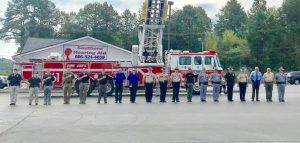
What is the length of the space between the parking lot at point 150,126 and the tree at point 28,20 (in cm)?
7568

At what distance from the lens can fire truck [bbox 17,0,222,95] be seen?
2703cm

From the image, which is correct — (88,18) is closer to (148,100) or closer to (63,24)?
(63,24)

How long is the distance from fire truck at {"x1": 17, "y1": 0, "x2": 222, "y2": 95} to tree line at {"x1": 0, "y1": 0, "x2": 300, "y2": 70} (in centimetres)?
3850

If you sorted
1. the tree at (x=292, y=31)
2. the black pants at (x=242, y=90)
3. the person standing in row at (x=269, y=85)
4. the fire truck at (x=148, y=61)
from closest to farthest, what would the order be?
the person standing in row at (x=269, y=85) < the black pants at (x=242, y=90) < the fire truck at (x=148, y=61) < the tree at (x=292, y=31)

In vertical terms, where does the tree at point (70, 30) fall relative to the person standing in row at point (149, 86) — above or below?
above

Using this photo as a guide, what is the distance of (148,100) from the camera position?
22969mm

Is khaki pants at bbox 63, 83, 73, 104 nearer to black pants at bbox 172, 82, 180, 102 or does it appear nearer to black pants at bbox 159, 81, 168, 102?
black pants at bbox 159, 81, 168, 102

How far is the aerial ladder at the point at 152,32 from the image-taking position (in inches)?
1148

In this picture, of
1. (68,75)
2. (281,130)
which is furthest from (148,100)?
(281,130)

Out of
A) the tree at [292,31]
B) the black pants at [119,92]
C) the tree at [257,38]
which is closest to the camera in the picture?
the black pants at [119,92]

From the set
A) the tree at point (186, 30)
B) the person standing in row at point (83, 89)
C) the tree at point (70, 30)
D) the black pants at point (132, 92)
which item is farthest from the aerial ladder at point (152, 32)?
the tree at point (70, 30)

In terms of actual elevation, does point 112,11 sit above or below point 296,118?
above

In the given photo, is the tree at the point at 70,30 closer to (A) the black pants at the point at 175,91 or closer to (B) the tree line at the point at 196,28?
(B) the tree line at the point at 196,28

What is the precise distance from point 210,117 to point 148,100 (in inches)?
317
